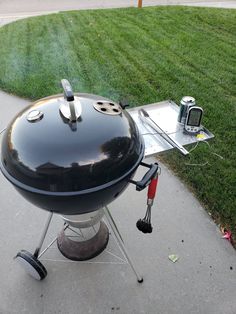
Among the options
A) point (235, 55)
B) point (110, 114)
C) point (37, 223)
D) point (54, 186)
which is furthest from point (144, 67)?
point (54, 186)

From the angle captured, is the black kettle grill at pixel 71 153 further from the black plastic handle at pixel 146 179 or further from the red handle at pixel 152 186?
the red handle at pixel 152 186

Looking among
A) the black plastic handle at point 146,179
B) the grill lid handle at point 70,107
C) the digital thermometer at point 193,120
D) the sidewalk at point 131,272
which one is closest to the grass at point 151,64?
the sidewalk at point 131,272

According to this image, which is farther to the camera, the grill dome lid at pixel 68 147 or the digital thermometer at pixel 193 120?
the digital thermometer at pixel 193 120

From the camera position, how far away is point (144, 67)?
5230 millimetres

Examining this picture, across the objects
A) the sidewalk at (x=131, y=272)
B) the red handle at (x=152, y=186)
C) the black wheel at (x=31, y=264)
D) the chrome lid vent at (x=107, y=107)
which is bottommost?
the sidewalk at (x=131, y=272)

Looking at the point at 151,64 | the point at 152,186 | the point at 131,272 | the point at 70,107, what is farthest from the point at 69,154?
the point at 151,64

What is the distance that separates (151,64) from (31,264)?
411 centimetres

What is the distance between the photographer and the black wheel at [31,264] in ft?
7.16

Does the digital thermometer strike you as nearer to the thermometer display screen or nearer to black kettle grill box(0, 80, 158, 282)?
the thermometer display screen

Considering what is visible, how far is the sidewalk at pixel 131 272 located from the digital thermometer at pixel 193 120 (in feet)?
2.79

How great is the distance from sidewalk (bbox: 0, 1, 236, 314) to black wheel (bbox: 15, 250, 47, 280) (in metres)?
0.12

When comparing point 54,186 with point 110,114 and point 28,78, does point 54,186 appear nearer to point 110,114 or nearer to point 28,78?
point 110,114

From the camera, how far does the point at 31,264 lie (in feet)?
7.14

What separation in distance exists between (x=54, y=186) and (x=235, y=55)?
5.12m
